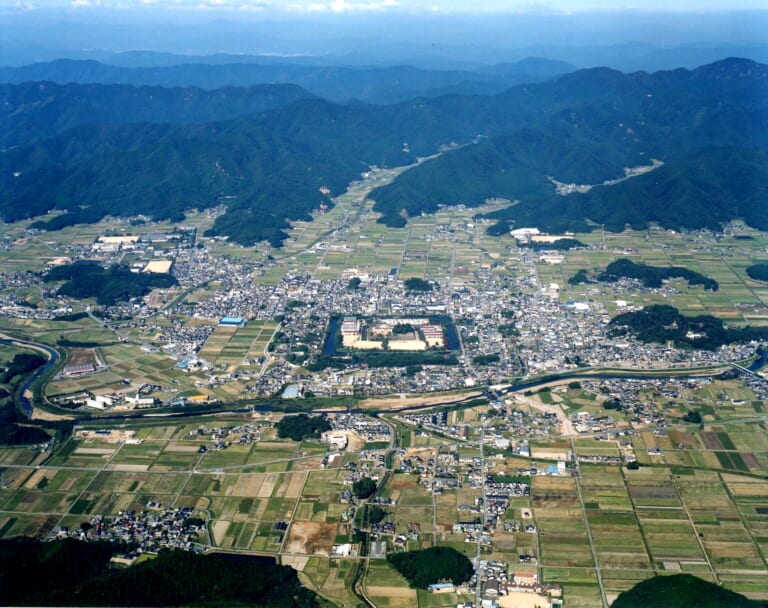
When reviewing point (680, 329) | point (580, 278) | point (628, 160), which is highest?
point (680, 329)

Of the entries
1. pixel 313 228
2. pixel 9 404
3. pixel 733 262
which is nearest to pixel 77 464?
pixel 9 404

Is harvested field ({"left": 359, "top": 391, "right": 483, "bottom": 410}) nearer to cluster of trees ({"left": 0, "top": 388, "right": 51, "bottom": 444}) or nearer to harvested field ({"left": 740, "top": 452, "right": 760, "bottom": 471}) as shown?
harvested field ({"left": 740, "top": 452, "right": 760, "bottom": 471})

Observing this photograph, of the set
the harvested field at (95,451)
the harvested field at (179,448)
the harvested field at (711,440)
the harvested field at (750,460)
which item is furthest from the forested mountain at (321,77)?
the harvested field at (95,451)

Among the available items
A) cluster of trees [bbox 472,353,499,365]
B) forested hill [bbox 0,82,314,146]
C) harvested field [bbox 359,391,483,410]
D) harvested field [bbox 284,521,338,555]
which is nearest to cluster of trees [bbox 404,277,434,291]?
cluster of trees [bbox 472,353,499,365]

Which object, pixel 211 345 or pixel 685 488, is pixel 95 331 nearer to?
pixel 211 345

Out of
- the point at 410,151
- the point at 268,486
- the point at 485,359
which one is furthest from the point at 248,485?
the point at 410,151

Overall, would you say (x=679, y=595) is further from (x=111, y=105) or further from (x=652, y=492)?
(x=111, y=105)
